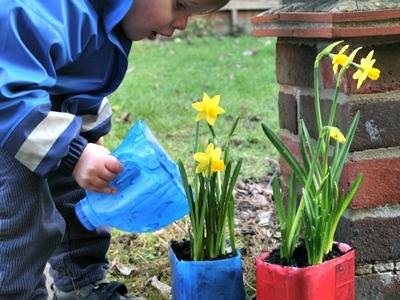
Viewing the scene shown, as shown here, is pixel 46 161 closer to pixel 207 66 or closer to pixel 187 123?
pixel 187 123

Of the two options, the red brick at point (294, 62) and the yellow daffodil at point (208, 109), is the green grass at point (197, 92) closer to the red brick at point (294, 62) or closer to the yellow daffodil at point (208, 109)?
the red brick at point (294, 62)

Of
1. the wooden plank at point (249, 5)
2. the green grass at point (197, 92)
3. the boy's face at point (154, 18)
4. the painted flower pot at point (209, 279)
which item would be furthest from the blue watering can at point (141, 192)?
the wooden plank at point (249, 5)

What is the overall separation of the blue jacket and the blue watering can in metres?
0.12

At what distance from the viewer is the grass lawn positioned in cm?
284

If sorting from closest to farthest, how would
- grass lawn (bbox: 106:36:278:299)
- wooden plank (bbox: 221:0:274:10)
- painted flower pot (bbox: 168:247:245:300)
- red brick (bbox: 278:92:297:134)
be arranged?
painted flower pot (bbox: 168:247:245:300)
red brick (bbox: 278:92:297:134)
grass lawn (bbox: 106:36:278:299)
wooden plank (bbox: 221:0:274:10)

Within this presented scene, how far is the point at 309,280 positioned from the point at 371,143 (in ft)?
1.64

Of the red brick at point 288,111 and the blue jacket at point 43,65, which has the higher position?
the blue jacket at point 43,65

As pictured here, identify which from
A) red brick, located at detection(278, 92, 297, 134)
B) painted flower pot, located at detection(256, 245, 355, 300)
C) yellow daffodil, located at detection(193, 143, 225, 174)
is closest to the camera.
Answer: painted flower pot, located at detection(256, 245, 355, 300)

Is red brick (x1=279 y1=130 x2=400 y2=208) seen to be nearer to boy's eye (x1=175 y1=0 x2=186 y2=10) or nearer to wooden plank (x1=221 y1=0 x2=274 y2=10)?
boy's eye (x1=175 y1=0 x2=186 y2=10)

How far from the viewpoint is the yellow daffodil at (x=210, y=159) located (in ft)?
5.80

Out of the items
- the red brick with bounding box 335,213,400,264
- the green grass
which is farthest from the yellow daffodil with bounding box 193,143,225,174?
the green grass

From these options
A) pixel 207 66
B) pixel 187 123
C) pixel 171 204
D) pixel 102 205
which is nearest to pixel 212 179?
pixel 171 204

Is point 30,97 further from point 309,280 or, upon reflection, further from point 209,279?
point 309,280

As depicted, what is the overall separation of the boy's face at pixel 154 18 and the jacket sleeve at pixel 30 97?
266mm
